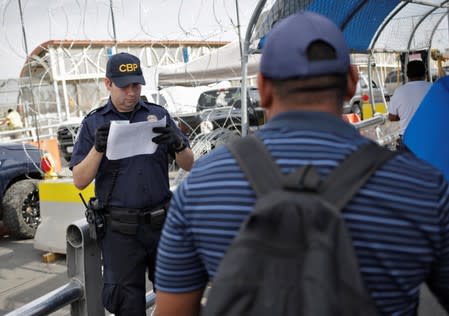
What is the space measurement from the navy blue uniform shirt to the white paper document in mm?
99

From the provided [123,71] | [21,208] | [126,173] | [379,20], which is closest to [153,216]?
[126,173]

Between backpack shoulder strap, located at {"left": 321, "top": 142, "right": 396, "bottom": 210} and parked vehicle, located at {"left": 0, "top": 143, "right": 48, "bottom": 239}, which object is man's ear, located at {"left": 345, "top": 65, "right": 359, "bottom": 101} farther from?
parked vehicle, located at {"left": 0, "top": 143, "right": 48, "bottom": 239}

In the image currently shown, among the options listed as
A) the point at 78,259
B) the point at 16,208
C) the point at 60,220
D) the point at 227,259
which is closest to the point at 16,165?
the point at 16,208

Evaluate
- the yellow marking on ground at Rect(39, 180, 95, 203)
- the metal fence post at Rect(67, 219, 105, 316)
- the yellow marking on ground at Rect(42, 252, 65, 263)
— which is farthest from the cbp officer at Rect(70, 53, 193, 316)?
the yellow marking on ground at Rect(42, 252, 65, 263)

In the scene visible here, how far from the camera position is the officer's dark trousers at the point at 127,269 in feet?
10.3

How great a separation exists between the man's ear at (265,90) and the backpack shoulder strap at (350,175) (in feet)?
0.83

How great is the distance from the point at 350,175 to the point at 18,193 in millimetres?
7594

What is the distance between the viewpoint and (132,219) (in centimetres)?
312

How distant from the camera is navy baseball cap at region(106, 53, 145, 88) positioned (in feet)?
10.7

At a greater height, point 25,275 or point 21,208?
point 21,208

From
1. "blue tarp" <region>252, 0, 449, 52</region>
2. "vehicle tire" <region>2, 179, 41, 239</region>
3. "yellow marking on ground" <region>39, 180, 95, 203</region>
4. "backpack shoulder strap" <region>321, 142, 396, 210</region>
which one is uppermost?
"blue tarp" <region>252, 0, 449, 52</region>

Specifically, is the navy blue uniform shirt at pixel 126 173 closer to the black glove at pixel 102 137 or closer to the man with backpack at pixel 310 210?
the black glove at pixel 102 137

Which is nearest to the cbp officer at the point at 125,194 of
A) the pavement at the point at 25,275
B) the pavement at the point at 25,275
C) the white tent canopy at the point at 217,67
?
the pavement at the point at 25,275

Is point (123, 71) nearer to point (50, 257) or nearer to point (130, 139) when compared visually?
point (130, 139)
